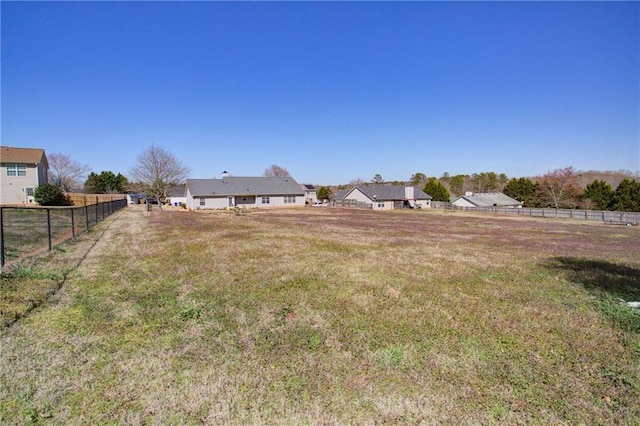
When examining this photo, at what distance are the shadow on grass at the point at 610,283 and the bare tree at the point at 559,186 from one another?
42.0 meters

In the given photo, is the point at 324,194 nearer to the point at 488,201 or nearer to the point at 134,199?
the point at 488,201

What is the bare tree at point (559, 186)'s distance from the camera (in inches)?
1767

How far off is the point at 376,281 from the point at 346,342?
3.15 meters

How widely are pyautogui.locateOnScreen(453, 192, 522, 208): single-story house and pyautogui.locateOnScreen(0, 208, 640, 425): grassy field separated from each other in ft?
144

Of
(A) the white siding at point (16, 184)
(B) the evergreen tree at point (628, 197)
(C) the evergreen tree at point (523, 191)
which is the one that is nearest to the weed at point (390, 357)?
(A) the white siding at point (16, 184)

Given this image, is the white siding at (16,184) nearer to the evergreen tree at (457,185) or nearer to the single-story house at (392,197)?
the single-story house at (392,197)

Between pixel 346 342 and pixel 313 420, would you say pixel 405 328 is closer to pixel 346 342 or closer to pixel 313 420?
pixel 346 342

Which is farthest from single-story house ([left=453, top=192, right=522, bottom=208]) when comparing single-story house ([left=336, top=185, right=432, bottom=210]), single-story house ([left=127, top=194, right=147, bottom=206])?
single-story house ([left=127, top=194, right=147, bottom=206])

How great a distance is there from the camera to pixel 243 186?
45.8 metres

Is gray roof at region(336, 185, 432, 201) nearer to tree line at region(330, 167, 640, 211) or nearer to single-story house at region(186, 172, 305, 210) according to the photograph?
tree line at region(330, 167, 640, 211)

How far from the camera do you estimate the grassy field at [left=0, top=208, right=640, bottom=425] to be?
2.83m

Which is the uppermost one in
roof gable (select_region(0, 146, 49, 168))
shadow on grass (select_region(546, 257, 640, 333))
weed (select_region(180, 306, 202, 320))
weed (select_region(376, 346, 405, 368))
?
roof gable (select_region(0, 146, 49, 168))

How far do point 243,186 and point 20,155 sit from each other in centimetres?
2473

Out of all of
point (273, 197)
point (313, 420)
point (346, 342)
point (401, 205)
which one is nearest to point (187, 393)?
point (313, 420)
